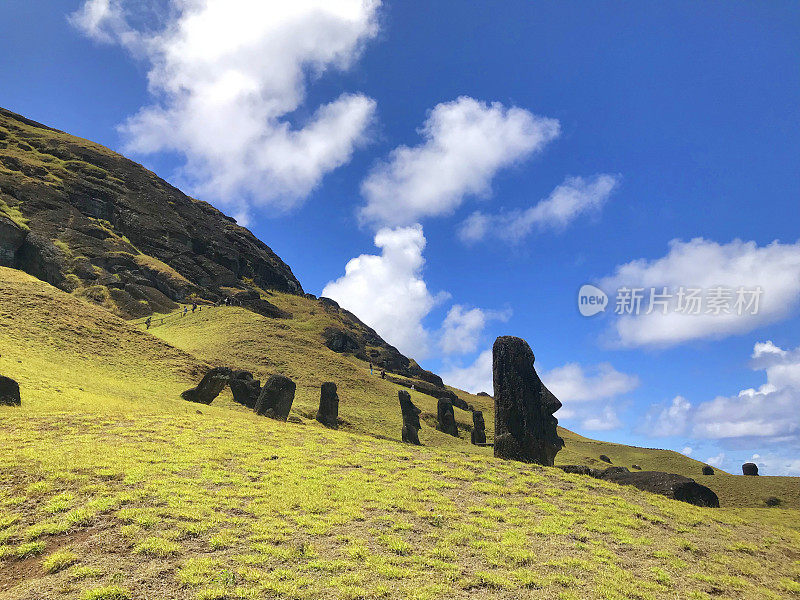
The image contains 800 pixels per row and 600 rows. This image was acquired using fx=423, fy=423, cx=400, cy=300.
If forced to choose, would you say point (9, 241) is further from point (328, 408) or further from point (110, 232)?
point (328, 408)

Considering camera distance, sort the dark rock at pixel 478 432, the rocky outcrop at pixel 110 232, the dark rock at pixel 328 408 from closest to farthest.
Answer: the dark rock at pixel 328 408 → the dark rock at pixel 478 432 → the rocky outcrop at pixel 110 232

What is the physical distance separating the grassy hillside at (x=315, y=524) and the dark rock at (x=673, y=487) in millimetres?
2709

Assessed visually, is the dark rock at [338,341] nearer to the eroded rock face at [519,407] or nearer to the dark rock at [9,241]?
the dark rock at [9,241]

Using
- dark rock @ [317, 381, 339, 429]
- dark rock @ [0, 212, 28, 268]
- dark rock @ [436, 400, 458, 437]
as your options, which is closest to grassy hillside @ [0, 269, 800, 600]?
dark rock @ [317, 381, 339, 429]

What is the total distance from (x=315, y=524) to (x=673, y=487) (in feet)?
56.3

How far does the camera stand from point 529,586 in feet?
26.0

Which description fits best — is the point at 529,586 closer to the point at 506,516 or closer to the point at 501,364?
the point at 506,516

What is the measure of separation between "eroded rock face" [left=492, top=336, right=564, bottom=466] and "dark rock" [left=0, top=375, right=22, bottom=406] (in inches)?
900

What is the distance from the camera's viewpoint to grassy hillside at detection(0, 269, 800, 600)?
25.4 feet

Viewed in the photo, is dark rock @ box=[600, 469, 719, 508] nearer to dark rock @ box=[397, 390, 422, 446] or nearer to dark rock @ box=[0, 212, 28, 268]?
dark rock @ box=[397, 390, 422, 446]

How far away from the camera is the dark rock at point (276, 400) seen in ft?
95.6

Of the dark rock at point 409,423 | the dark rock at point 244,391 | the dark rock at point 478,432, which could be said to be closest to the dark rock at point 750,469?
the dark rock at point 478,432

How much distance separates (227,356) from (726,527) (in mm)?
51557

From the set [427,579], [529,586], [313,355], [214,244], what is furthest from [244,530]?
[214,244]
